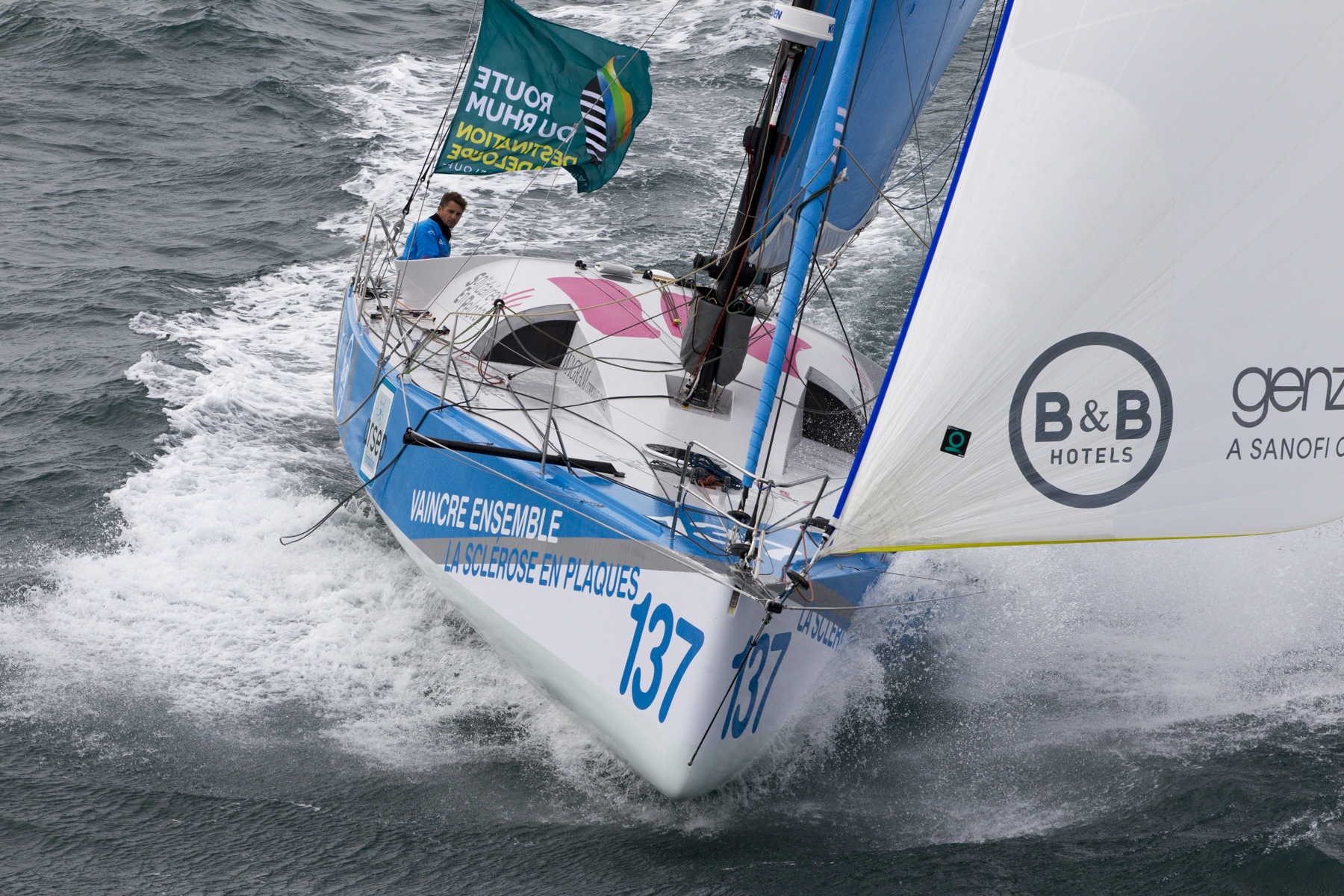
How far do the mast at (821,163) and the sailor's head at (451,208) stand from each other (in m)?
3.11

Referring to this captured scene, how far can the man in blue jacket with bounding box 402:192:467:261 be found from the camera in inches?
271

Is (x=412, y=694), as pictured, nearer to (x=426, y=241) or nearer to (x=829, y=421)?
(x=829, y=421)

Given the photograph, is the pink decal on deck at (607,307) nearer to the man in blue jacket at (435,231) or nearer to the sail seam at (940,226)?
the man in blue jacket at (435,231)

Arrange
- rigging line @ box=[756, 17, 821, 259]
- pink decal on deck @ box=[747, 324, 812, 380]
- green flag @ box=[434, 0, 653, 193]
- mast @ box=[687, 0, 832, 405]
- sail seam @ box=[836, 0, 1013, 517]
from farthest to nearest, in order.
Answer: pink decal on deck @ box=[747, 324, 812, 380], green flag @ box=[434, 0, 653, 193], rigging line @ box=[756, 17, 821, 259], mast @ box=[687, 0, 832, 405], sail seam @ box=[836, 0, 1013, 517]

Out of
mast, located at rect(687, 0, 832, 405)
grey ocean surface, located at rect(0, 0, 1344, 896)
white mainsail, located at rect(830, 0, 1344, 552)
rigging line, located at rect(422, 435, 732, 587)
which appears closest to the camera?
white mainsail, located at rect(830, 0, 1344, 552)

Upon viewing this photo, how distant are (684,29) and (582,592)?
12608 millimetres

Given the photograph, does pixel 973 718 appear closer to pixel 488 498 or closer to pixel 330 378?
pixel 488 498

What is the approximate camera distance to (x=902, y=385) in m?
3.53

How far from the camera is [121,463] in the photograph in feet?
23.1

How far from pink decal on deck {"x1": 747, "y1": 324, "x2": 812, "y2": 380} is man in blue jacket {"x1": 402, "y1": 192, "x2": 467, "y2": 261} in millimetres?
1999

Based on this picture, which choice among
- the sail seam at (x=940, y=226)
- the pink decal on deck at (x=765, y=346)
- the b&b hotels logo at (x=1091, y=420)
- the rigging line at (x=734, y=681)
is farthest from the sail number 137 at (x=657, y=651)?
the pink decal on deck at (x=765, y=346)

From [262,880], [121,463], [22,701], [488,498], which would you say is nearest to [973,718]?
[488,498]

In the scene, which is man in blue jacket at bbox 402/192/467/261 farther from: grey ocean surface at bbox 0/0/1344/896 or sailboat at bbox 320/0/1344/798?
grey ocean surface at bbox 0/0/1344/896

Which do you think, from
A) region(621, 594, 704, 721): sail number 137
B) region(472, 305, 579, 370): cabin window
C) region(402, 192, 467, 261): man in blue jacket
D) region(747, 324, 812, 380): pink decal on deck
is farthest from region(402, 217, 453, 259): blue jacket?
region(621, 594, 704, 721): sail number 137
